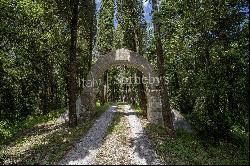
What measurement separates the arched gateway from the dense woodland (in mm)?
2100

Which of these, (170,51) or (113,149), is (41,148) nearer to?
(113,149)

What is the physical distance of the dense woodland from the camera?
1701 cm

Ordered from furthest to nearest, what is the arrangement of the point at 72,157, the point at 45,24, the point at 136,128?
the point at 45,24
the point at 136,128
the point at 72,157

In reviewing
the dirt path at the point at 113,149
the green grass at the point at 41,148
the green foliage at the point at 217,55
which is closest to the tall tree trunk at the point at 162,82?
the green foliage at the point at 217,55

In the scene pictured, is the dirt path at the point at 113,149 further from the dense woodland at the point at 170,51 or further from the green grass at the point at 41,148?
the dense woodland at the point at 170,51

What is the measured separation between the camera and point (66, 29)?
38.4 m

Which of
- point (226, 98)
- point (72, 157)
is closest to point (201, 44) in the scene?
point (226, 98)

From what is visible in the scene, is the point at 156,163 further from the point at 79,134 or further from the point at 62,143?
the point at 79,134

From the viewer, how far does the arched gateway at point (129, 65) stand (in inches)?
1088

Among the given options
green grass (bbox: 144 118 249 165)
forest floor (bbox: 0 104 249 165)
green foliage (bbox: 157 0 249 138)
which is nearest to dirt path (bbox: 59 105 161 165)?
forest floor (bbox: 0 104 249 165)

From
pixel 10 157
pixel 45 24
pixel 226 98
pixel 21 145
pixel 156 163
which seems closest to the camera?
pixel 156 163

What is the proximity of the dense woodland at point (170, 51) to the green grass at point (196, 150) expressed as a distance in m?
0.87

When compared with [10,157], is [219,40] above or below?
above

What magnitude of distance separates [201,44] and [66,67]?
83.3ft
